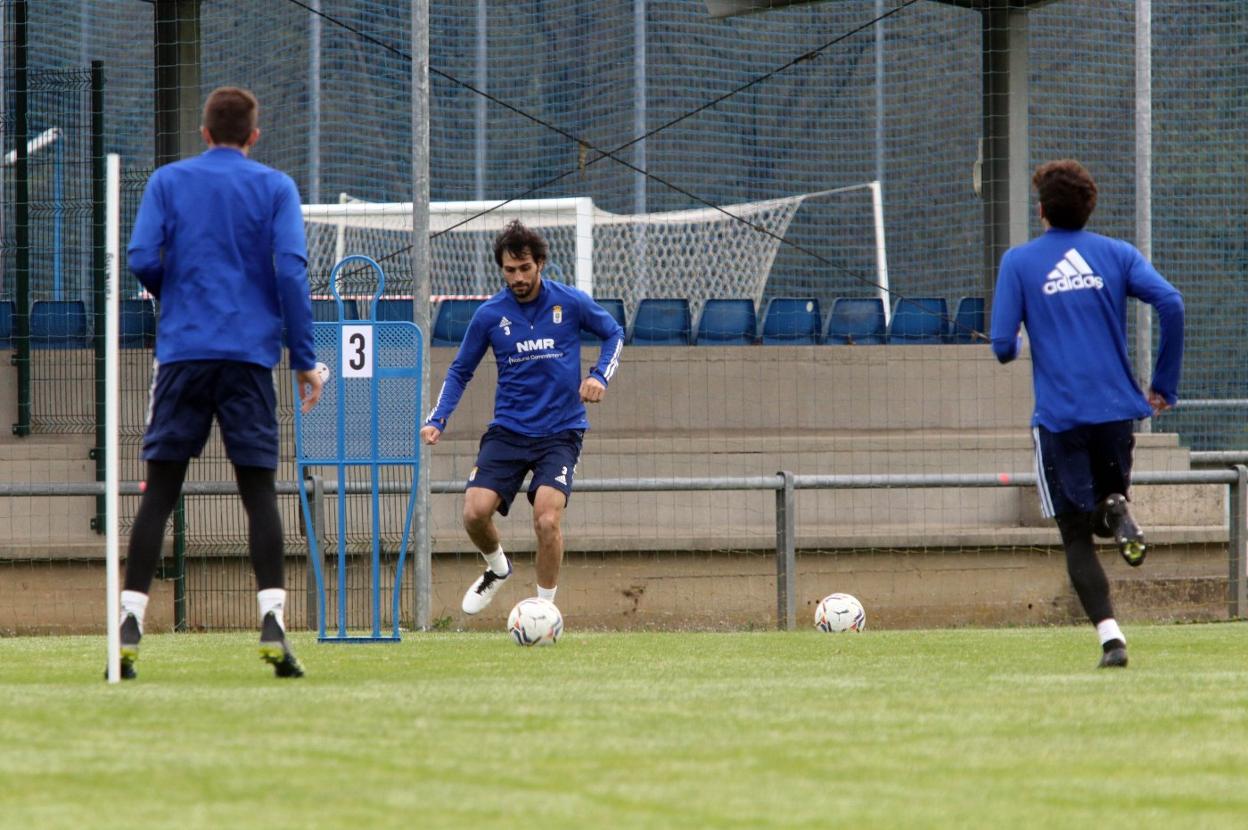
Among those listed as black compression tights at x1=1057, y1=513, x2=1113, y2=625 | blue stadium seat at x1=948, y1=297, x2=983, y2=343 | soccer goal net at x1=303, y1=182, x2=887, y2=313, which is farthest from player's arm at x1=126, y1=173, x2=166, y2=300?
soccer goal net at x1=303, y1=182, x2=887, y2=313

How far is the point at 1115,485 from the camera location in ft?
22.9

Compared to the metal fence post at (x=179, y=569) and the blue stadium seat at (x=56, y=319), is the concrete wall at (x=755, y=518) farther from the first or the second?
the blue stadium seat at (x=56, y=319)

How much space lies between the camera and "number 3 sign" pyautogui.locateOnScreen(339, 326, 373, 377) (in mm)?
9477

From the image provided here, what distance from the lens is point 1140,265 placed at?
7.01 m

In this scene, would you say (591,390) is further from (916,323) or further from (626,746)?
(916,323)

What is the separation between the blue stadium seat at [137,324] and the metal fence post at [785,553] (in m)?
5.62

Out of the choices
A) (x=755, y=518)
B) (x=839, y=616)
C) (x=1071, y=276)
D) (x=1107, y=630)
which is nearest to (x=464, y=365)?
(x=839, y=616)

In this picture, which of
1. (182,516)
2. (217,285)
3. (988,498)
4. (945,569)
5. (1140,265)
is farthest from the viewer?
(988,498)

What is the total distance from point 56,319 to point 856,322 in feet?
23.4

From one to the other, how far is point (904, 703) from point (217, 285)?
8.60 feet

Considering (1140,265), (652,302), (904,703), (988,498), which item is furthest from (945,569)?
(904,703)

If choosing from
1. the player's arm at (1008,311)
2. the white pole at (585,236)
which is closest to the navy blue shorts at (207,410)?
the player's arm at (1008,311)

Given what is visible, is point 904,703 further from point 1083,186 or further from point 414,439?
point 414,439

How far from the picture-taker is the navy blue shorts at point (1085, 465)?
693 cm
